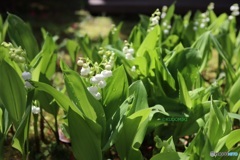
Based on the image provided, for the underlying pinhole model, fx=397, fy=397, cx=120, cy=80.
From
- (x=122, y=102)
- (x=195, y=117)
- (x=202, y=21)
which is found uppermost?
(x=202, y=21)

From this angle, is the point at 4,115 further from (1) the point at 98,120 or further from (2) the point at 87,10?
(2) the point at 87,10

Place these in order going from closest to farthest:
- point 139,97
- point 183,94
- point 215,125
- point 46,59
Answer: point 215,125 → point 139,97 → point 183,94 → point 46,59

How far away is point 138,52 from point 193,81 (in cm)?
34

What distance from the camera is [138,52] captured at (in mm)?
2164

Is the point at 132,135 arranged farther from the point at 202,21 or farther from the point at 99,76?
the point at 202,21

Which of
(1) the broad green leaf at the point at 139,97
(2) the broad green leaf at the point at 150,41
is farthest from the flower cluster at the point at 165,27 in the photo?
(1) the broad green leaf at the point at 139,97

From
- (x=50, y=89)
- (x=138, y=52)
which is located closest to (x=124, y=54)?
(x=138, y=52)

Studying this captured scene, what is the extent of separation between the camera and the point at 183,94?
185 cm

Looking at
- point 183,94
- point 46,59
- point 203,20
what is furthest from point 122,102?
point 203,20

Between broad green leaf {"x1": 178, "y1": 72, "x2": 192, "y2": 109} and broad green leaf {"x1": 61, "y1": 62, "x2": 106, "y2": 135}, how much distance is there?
1.32 feet

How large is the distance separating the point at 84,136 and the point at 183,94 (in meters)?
0.52

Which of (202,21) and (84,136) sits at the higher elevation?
(202,21)

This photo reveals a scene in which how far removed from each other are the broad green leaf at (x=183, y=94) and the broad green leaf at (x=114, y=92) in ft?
0.84

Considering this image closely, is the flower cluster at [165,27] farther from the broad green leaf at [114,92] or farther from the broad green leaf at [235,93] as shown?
the broad green leaf at [114,92]
